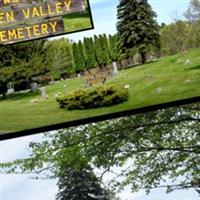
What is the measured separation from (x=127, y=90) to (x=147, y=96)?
7.9 inches

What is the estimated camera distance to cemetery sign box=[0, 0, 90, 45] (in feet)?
18.2

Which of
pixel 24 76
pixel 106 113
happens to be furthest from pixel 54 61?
pixel 106 113

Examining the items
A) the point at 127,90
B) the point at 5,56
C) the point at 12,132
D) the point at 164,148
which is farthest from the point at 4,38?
the point at 164,148

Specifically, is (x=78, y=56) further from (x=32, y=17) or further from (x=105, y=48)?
(x=32, y=17)

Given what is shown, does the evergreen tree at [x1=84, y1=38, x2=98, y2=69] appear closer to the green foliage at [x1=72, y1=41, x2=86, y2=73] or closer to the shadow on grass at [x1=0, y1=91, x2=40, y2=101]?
the green foliage at [x1=72, y1=41, x2=86, y2=73]

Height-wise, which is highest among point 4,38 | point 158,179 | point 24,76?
point 4,38

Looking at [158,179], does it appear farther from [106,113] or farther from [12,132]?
[12,132]

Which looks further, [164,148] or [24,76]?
[164,148]

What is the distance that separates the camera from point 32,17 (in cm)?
557

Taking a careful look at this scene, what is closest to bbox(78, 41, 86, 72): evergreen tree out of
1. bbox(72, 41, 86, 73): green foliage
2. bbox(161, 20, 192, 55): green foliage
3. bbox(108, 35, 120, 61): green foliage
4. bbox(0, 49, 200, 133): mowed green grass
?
bbox(72, 41, 86, 73): green foliage

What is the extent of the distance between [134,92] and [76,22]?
33.9 inches

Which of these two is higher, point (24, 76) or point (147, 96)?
point (24, 76)

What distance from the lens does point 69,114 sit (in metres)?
5.77

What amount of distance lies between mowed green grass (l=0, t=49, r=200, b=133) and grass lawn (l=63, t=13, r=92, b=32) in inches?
19.4
